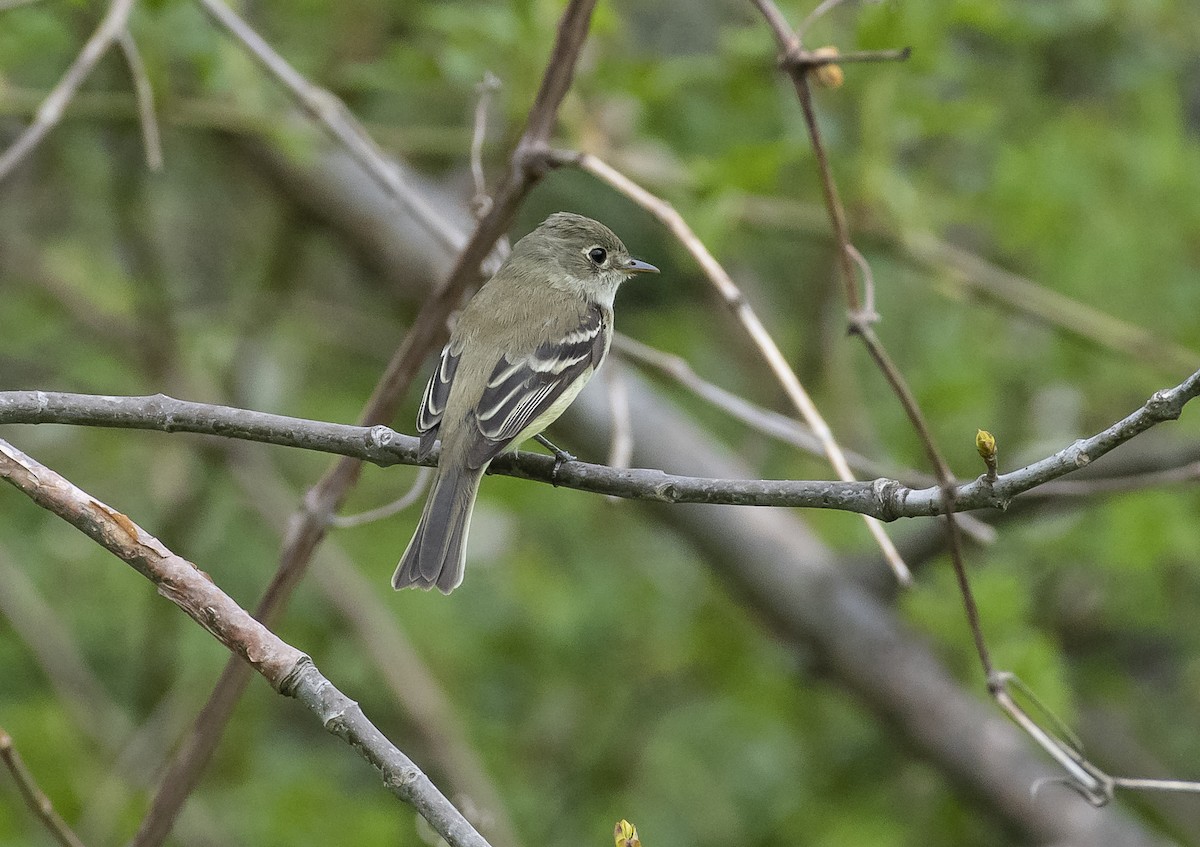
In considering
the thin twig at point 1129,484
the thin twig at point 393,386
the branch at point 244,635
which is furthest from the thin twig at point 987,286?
the branch at point 244,635

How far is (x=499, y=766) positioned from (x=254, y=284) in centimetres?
261

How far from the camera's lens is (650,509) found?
19.3 ft

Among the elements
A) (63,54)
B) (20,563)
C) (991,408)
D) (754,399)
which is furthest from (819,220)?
(20,563)

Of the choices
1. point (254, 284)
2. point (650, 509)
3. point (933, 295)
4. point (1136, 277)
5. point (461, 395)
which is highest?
point (933, 295)

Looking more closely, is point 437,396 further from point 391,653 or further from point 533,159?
point 391,653

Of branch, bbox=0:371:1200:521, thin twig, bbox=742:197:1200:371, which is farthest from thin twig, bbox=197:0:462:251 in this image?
thin twig, bbox=742:197:1200:371

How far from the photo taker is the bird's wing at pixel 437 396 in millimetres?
3723

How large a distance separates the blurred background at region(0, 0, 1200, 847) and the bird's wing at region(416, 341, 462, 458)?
542 mm

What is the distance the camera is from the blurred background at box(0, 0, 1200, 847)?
5.12 m

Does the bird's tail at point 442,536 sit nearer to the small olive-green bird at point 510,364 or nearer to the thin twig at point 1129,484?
the small olive-green bird at point 510,364

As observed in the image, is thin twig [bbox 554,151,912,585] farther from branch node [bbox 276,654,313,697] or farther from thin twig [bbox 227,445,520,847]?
thin twig [bbox 227,445,520,847]

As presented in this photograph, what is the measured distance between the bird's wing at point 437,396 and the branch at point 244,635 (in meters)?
1.00

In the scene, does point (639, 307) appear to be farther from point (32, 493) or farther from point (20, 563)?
point (32, 493)

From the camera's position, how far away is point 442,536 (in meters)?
3.68
